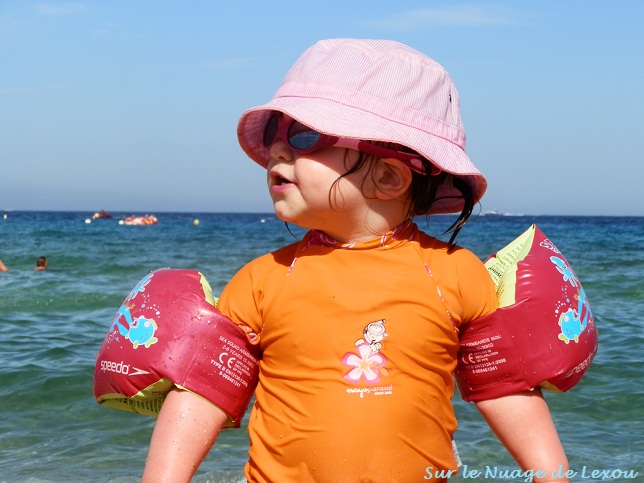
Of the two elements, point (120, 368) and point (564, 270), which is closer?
point (120, 368)

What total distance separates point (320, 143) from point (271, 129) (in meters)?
0.20

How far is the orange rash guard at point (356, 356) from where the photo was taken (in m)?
2.00

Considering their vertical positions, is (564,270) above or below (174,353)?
above

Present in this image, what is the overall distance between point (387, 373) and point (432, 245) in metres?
0.39

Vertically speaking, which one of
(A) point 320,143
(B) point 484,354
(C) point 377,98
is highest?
(C) point 377,98

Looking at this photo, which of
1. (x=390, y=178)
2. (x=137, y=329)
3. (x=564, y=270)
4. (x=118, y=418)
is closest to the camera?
(x=390, y=178)

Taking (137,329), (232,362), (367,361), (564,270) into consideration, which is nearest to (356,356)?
(367,361)

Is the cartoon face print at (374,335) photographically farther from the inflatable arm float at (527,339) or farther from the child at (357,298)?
the inflatable arm float at (527,339)

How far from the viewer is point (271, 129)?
223cm

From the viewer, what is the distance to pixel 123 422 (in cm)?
516

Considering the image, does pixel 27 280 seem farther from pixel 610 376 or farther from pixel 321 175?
pixel 321 175

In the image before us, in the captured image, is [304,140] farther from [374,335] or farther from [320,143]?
[374,335]

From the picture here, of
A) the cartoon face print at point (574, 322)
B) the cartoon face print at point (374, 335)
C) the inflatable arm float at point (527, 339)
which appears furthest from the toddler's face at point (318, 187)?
the cartoon face print at point (574, 322)

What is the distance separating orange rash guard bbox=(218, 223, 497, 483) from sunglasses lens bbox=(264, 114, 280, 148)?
12.5 inches
